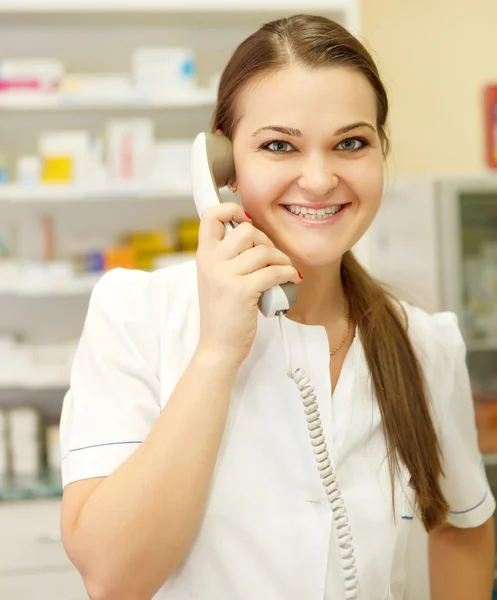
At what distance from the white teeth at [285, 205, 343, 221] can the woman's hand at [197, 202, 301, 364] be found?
0.07 m

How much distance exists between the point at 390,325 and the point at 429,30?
2.22 metres

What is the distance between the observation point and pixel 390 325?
1.11 metres

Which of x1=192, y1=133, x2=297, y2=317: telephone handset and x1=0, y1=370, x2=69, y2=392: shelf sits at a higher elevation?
x1=192, y1=133, x2=297, y2=317: telephone handset

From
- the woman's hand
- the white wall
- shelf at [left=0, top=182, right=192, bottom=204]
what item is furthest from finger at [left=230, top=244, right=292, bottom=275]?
the white wall

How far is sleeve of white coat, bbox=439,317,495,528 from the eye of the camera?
1.11m

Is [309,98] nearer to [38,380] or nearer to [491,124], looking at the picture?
[38,380]

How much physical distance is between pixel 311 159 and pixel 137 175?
1679mm

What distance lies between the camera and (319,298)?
1.11 meters

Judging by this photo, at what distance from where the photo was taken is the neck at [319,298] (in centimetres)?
108

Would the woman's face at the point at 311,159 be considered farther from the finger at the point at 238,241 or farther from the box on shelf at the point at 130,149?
the box on shelf at the point at 130,149

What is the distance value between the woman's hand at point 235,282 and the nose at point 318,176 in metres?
0.08

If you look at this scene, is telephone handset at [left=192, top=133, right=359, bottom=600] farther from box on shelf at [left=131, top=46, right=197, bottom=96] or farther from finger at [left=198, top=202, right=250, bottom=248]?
box on shelf at [left=131, top=46, right=197, bottom=96]

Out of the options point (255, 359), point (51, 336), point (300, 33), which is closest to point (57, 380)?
point (51, 336)

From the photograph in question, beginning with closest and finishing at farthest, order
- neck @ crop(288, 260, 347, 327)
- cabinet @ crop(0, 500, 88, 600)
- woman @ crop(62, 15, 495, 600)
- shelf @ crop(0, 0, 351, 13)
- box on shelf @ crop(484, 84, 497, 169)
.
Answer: woman @ crop(62, 15, 495, 600) < neck @ crop(288, 260, 347, 327) < cabinet @ crop(0, 500, 88, 600) < shelf @ crop(0, 0, 351, 13) < box on shelf @ crop(484, 84, 497, 169)
